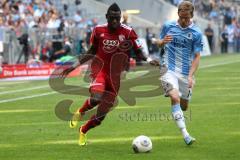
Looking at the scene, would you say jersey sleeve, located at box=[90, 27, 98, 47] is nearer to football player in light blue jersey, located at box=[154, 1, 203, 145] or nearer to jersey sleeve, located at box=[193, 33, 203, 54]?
football player in light blue jersey, located at box=[154, 1, 203, 145]

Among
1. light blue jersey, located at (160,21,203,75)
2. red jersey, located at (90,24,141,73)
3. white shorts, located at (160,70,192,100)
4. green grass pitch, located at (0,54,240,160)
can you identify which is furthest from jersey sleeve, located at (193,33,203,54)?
green grass pitch, located at (0,54,240,160)

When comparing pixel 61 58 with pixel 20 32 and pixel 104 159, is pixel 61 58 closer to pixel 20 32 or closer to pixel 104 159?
pixel 20 32

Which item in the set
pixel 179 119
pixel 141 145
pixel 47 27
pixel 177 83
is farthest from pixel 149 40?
pixel 141 145

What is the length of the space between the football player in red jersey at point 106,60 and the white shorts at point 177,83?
0.46 metres

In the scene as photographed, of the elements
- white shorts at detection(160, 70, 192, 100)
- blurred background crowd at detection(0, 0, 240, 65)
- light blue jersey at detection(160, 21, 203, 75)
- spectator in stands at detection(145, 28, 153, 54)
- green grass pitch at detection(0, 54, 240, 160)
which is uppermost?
light blue jersey at detection(160, 21, 203, 75)

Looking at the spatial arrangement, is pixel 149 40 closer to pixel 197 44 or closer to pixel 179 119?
pixel 197 44

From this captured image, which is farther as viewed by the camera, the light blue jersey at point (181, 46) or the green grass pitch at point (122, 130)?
the light blue jersey at point (181, 46)

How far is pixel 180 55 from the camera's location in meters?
13.3

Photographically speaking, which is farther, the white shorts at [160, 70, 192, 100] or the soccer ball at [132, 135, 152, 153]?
the white shorts at [160, 70, 192, 100]

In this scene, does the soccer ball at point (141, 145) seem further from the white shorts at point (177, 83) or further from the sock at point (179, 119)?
the white shorts at point (177, 83)

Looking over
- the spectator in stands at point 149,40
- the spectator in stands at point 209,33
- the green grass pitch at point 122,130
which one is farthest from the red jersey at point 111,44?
the spectator in stands at point 209,33

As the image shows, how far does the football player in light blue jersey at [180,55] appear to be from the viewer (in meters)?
13.1

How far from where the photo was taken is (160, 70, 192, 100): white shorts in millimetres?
13125

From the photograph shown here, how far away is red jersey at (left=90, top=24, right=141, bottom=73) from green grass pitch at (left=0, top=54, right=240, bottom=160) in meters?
1.25
